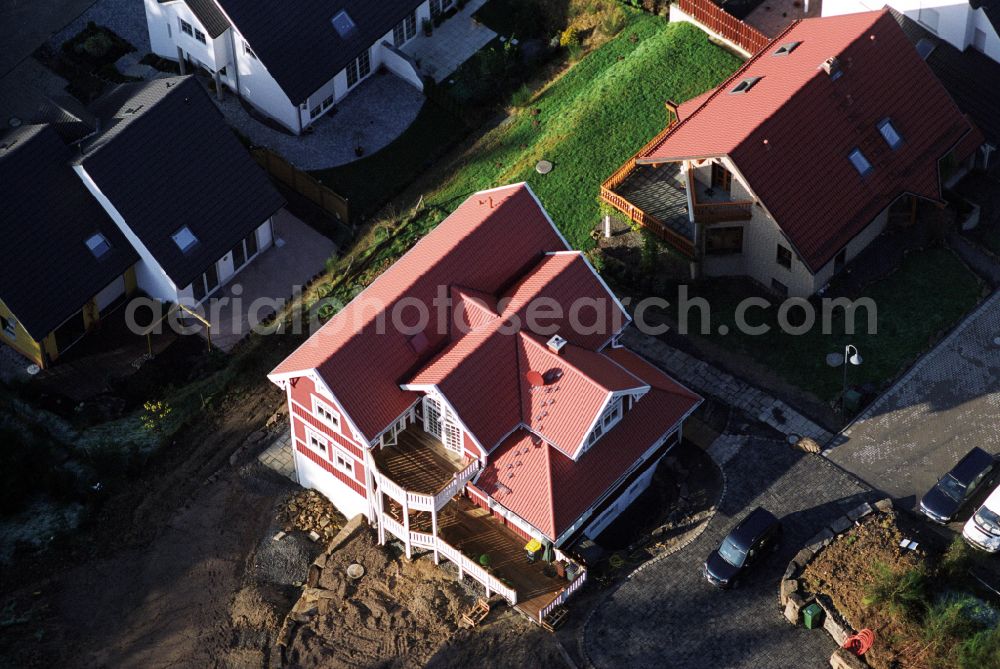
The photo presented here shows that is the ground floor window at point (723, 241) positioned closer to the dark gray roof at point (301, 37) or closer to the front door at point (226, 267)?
the dark gray roof at point (301, 37)

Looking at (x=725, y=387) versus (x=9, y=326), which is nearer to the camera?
(x=725, y=387)

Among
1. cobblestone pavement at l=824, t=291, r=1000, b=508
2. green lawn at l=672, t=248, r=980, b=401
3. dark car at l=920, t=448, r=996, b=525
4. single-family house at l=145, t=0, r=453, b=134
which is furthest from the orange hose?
single-family house at l=145, t=0, r=453, b=134

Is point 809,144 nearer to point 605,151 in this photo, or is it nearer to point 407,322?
point 605,151

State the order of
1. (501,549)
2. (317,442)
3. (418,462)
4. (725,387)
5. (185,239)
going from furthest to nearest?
1. (185,239)
2. (725,387)
3. (317,442)
4. (418,462)
5. (501,549)

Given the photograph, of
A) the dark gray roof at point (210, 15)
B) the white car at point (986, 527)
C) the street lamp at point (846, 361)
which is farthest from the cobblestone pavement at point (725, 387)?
the dark gray roof at point (210, 15)

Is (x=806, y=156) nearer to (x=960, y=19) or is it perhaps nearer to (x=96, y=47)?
(x=960, y=19)

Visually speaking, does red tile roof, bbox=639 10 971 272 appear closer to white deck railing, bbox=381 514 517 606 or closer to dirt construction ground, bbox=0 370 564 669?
white deck railing, bbox=381 514 517 606

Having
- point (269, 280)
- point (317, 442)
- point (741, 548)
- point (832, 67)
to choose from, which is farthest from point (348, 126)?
point (741, 548)
